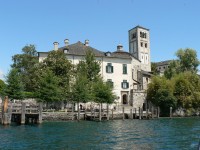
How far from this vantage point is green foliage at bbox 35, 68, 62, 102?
49.8 m

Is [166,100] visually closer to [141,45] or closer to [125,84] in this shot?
[125,84]

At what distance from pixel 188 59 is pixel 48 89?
1644 inches

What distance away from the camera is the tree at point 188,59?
3046 inches

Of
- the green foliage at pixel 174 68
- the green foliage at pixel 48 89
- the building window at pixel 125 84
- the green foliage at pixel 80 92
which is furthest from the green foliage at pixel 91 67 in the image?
the green foliage at pixel 174 68

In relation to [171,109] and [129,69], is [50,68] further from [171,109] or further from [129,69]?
[171,109]

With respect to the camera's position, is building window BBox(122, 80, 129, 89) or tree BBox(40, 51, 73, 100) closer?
tree BBox(40, 51, 73, 100)

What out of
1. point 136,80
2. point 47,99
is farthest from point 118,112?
point 136,80

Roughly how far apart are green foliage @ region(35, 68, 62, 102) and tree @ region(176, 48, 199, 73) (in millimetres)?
39052

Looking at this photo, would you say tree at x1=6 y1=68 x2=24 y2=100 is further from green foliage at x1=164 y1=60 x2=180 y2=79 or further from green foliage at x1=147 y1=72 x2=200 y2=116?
green foliage at x1=164 y1=60 x2=180 y2=79

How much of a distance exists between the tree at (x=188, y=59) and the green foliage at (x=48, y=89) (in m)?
39.1

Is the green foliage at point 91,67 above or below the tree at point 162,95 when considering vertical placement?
above

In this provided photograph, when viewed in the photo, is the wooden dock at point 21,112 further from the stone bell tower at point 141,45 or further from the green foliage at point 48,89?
the stone bell tower at point 141,45

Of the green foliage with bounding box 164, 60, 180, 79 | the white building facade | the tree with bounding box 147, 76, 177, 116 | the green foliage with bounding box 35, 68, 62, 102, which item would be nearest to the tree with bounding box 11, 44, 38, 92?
the white building facade

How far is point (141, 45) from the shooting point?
9312 centimetres
